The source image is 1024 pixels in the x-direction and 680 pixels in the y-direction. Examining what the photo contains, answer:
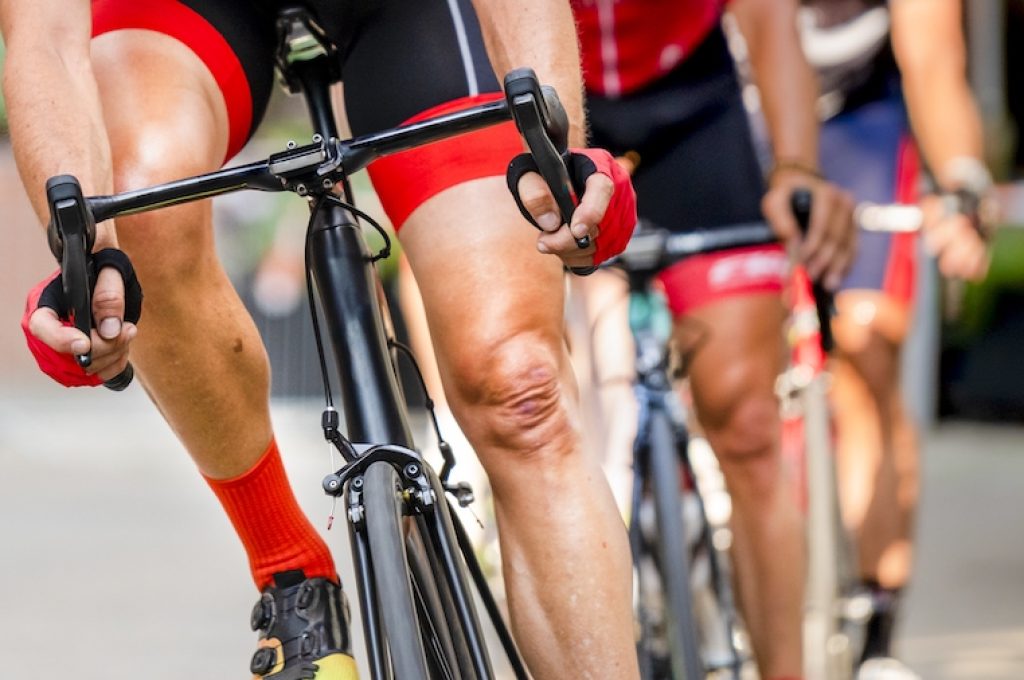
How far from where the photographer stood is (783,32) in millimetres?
4258

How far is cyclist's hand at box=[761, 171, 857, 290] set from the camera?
375 cm

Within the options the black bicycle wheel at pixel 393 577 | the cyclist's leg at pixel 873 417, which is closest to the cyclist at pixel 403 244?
the black bicycle wheel at pixel 393 577

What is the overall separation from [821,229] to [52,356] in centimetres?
206

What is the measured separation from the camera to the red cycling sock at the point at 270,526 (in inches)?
115

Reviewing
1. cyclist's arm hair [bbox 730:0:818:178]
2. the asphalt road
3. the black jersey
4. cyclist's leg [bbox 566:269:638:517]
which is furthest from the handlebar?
the black jersey

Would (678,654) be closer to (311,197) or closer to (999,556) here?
(311,197)

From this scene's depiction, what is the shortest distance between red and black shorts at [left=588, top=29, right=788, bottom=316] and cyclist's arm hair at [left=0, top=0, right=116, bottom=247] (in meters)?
1.84

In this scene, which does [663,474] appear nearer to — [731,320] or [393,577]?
[731,320]

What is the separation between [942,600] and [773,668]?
2.75 meters

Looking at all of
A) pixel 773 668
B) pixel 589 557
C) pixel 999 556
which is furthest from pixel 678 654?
pixel 999 556

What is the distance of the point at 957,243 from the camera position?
14.7 feet

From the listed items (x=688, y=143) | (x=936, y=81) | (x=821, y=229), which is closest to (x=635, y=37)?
(x=688, y=143)

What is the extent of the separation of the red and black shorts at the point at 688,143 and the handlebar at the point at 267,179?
187 centimetres

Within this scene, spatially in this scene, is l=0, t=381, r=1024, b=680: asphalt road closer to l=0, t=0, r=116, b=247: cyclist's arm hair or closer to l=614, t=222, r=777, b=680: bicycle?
l=614, t=222, r=777, b=680: bicycle
